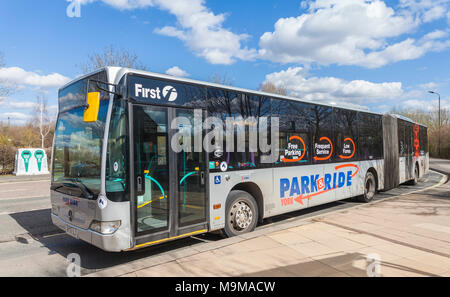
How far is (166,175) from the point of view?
5.10 m

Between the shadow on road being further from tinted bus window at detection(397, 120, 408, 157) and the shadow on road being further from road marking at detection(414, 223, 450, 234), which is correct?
tinted bus window at detection(397, 120, 408, 157)

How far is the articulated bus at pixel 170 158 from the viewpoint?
4598 mm

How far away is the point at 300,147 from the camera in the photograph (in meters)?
7.78

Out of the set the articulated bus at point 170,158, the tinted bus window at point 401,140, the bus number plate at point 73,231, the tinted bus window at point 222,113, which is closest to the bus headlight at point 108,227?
the articulated bus at point 170,158

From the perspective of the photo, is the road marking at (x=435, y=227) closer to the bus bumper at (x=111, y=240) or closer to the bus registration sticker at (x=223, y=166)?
the bus registration sticker at (x=223, y=166)

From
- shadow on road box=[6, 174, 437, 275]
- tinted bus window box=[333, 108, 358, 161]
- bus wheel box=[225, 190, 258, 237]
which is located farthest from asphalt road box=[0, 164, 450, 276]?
tinted bus window box=[333, 108, 358, 161]

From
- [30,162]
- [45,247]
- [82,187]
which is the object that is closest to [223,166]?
[82,187]

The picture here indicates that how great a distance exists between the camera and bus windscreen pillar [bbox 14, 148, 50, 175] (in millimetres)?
20188

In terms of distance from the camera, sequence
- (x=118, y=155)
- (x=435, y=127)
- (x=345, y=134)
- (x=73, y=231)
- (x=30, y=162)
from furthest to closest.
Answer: (x=435, y=127) → (x=30, y=162) → (x=345, y=134) → (x=73, y=231) → (x=118, y=155)

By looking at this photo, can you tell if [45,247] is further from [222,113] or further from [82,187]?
[222,113]

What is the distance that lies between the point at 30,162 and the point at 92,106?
19.4m

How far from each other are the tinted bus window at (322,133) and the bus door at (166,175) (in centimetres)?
388
